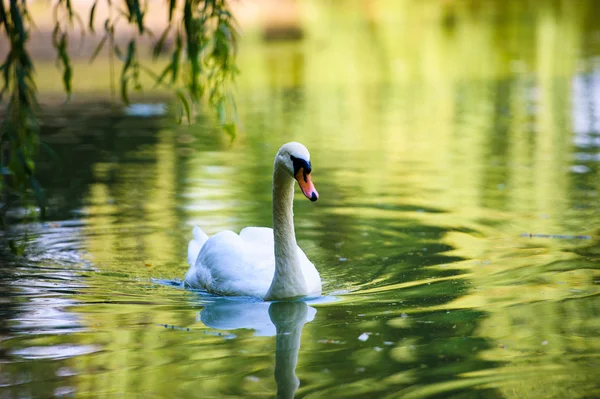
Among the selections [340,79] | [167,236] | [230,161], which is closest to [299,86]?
[340,79]

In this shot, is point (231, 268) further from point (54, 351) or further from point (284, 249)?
point (54, 351)

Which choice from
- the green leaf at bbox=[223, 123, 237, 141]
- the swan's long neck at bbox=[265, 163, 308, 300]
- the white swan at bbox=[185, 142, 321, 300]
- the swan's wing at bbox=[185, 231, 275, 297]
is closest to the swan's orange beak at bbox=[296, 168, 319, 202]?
the white swan at bbox=[185, 142, 321, 300]

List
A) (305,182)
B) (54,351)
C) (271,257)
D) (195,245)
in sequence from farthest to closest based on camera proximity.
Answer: (195,245), (271,257), (305,182), (54,351)

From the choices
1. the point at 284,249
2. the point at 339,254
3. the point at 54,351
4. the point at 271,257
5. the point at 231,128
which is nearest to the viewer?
the point at 54,351

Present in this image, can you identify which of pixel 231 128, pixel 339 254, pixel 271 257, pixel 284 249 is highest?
pixel 231 128

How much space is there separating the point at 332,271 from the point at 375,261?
Result: 1.42 feet

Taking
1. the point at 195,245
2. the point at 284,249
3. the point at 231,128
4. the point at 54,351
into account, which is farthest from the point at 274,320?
the point at 195,245

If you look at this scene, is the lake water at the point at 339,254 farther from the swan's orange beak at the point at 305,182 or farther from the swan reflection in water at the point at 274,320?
the swan's orange beak at the point at 305,182

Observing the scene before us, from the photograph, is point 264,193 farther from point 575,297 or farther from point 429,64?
point 429,64

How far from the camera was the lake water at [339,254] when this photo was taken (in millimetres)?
5844

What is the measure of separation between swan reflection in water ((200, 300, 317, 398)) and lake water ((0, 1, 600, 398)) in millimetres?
24

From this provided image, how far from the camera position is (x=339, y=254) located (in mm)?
9172

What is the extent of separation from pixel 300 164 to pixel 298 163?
23 millimetres

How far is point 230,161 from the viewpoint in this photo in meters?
14.4
